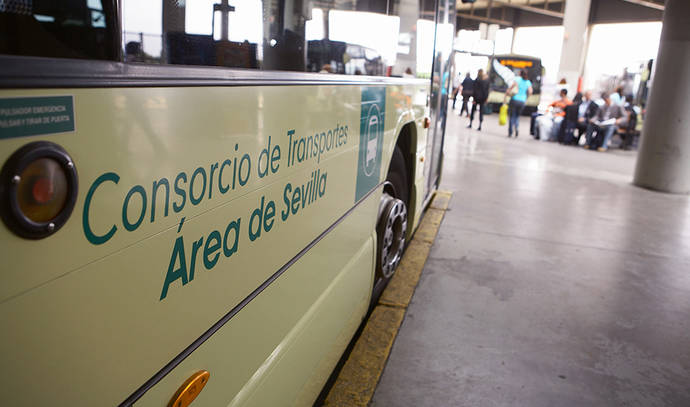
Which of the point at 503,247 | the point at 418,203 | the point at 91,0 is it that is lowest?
the point at 503,247

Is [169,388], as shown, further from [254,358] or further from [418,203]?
[418,203]

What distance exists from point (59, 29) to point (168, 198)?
1.18 ft

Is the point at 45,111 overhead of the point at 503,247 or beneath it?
overhead

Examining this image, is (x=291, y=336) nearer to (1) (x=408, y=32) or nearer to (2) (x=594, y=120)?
(1) (x=408, y=32)

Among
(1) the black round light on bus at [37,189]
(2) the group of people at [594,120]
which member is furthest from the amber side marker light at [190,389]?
(2) the group of people at [594,120]

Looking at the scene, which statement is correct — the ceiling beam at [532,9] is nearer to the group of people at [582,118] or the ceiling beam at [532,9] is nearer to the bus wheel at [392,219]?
the group of people at [582,118]

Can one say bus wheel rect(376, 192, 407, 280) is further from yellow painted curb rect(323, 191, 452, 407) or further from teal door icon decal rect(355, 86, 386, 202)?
teal door icon decal rect(355, 86, 386, 202)

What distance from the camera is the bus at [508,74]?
78.3 feet

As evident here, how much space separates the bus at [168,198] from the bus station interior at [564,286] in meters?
1.19

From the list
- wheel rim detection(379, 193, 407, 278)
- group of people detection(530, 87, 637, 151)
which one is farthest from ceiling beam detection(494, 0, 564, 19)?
wheel rim detection(379, 193, 407, 278)

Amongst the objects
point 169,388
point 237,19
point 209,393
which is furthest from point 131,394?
point 237,19

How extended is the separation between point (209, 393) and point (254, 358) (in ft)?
0.81

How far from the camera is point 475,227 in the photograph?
5.33 metres

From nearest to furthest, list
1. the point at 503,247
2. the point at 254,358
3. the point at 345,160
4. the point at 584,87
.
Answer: the point at 254,358 < the point at 345,160 < the point at 503,247 < the point at 584,87
